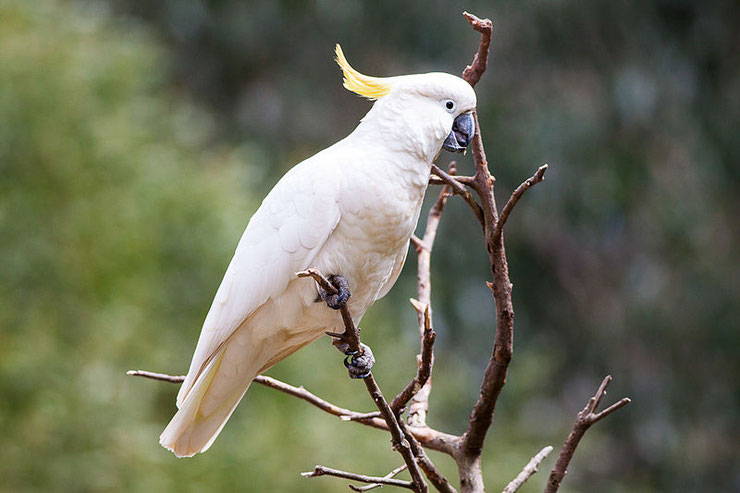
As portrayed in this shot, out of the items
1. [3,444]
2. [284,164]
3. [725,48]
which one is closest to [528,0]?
[725,48]

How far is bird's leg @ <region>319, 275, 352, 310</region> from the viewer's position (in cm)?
163

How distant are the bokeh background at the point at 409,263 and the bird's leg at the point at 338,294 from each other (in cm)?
199

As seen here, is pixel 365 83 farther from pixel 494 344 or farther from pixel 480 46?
pixel 494 344

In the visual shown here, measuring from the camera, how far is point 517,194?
1382mm

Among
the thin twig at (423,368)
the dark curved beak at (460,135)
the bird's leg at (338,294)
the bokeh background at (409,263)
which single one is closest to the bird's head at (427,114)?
the dark curved beak at (460,135)

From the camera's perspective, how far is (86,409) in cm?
337

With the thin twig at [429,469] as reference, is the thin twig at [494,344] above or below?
above

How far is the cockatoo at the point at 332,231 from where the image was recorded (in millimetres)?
1662

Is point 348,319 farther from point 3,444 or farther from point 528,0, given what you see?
point 528,0

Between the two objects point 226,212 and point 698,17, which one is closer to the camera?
point 226,212

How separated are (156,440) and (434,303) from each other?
10.2 feet

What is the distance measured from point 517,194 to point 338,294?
382 millimetres

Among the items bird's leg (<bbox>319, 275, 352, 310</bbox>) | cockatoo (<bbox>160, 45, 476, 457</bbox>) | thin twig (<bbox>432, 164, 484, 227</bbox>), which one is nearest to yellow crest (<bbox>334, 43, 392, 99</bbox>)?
cockatoo (<bbox>160, 45, 476, 457</bbox>)

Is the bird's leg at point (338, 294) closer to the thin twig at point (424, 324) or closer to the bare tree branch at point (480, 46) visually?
the thin twig at point (424, 324)
